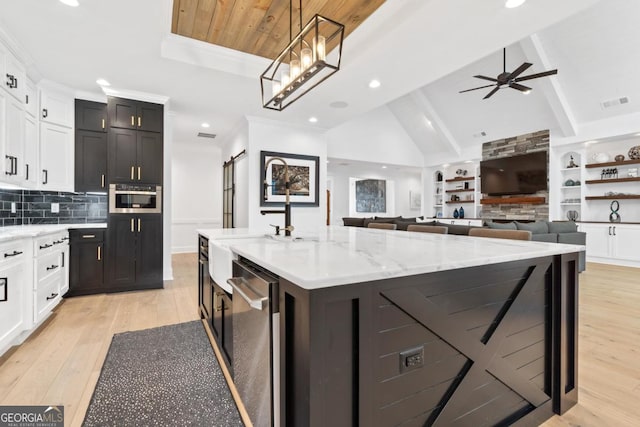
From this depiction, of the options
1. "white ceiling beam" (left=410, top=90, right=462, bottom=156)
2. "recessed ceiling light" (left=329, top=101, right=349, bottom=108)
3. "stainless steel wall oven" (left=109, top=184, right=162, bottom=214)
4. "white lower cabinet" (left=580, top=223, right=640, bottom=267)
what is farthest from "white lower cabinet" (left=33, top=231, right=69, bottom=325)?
"white lower cabinet" (left=580, top=223, right=640, bottom=267)

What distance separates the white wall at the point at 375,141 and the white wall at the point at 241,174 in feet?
8.33

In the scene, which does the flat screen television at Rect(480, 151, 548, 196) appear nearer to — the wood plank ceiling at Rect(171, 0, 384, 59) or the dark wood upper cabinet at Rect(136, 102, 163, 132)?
the wood plank ceiling at Rect(171, 0, 384, 59)

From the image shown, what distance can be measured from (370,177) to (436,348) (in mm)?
9667

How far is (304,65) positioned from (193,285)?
3.54 metres

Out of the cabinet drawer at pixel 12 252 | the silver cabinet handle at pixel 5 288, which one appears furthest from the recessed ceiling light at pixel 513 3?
the silver cabinet handle at pixel 5 288

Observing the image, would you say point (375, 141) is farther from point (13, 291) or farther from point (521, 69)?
point (13, 291)

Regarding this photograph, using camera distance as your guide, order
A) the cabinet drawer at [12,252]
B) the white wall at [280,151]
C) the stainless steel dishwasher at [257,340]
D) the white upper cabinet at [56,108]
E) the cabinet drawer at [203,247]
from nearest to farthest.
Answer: the stainless steel dishwasher at [257,340]
the cabinet drawer at [12,252]
the cabinet drawer at [203,247]
the white upper cabinet at [56,108]
the white wall at [280,151]

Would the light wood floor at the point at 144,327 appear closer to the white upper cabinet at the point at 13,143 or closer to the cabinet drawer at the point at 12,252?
the cabinet drawer at the point at 12,252

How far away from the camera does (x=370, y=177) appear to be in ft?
34.6

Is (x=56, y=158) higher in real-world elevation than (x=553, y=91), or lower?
lower

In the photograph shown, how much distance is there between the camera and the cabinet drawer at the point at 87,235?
364 cm

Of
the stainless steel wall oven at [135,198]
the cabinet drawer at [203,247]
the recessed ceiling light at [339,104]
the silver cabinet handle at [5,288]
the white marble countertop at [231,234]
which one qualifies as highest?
the recessed ceiling light at [339,104]

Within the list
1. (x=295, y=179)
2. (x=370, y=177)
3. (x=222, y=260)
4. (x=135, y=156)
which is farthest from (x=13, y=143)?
(x=370, y=177)

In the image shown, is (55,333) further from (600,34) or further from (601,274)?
(600,34)
